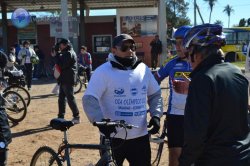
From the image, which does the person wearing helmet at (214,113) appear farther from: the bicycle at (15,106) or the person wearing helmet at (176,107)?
the bicycle at (15,106)

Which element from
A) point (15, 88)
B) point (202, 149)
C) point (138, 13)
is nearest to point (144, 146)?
point (202, 149)

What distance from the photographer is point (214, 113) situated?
2.46m

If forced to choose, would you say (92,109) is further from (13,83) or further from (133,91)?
(13,83)

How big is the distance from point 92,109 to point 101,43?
2783cm

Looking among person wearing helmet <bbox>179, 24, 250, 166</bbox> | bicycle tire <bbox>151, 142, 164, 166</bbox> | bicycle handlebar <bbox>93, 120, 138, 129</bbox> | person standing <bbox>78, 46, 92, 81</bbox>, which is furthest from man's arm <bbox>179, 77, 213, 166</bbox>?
person standing <bbox>78, 46, 92, 81</bbox>

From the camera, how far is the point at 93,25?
103 ft

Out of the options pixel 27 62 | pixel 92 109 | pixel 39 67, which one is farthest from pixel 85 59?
pixel 92 109

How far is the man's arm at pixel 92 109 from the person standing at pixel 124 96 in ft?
0.06

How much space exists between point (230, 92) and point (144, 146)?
1607 millimetres

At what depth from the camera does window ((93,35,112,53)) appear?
3098cm

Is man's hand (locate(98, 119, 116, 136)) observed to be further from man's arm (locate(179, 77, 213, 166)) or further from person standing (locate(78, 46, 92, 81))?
person standing (locate(78, 46, 92, 81))

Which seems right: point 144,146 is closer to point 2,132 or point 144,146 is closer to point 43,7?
point 2,132

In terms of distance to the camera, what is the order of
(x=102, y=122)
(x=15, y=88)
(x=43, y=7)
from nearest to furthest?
(x=102, y=122)
(x=15, y=88)
(x=43, y=7)

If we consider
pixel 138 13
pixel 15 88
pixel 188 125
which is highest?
pixel 138 13
